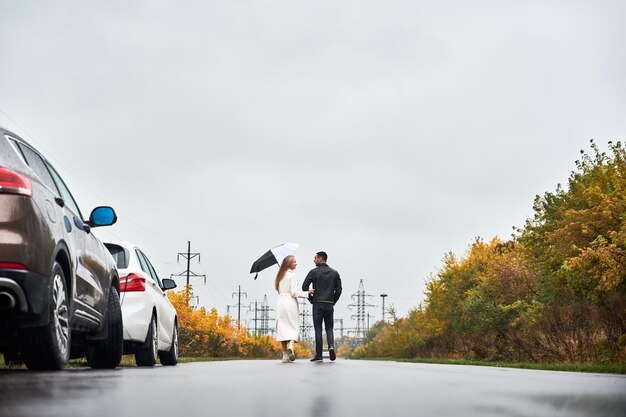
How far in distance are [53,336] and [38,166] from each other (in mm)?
1690

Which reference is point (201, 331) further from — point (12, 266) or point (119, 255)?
point (12, 266)

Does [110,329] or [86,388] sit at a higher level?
[110,329]

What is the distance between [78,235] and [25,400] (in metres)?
3.61

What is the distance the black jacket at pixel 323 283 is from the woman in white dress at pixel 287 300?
18 cm

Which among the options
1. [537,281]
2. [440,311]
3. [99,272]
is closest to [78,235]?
[99,272]

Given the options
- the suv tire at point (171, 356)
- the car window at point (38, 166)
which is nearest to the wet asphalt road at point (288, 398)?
the car window at point (38, 166)

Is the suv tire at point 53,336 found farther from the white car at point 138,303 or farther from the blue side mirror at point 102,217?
the white car at point 138,303

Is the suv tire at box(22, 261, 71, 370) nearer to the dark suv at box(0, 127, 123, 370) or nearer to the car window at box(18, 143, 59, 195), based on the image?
the dark suv at box(0, 127, 123, 370)

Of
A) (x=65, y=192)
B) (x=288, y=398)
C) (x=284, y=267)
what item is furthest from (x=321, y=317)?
(x=288, y=398)

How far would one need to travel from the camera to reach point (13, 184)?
670cm

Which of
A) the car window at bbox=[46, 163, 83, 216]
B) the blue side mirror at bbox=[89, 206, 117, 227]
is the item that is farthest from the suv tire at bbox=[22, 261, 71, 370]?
the blue side mirror at bbox=[89, 206, 117, 227]

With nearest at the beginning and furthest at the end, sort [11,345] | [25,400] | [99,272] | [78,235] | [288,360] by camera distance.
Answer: [25,400] → [11,345] → [78,235] → [99,272] → [288,360]

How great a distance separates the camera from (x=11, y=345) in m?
7.76

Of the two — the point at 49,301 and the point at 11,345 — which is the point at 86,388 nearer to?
the point at 49,301
